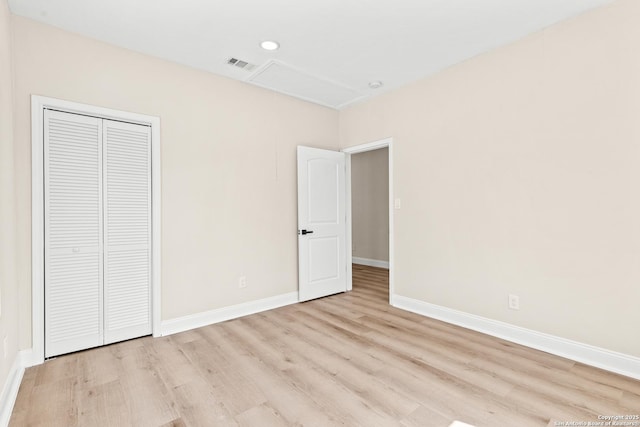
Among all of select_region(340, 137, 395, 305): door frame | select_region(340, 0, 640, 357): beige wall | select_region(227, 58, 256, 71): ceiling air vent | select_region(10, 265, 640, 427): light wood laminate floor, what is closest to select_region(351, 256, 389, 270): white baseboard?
select_region(340, 137, 395, 305): door frame

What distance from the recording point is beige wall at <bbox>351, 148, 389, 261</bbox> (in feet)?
21.1

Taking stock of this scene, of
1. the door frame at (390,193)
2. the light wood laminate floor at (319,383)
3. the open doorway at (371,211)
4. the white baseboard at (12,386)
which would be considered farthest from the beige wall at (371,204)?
Answer: the white baseboard at (12,386)

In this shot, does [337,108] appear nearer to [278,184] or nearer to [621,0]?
[278,184]

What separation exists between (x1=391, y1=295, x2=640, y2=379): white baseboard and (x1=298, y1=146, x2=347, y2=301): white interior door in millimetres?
1191

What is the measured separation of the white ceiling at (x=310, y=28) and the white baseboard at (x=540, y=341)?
2.56 m

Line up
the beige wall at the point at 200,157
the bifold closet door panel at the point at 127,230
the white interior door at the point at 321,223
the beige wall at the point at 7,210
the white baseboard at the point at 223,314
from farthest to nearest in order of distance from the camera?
1. the white interior door at the point at 321,223
2. the white baseboard at the point at 223,314
3. the bifold closet door panel at the point at 127,230
4. the beige wall at the point at 200,157
5. the beige wall at the point at 7,210

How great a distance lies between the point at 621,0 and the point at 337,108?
297 centimetres

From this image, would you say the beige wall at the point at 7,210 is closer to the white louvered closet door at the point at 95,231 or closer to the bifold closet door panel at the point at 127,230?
the white louvered closet door at the point at 95,231

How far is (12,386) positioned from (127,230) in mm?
1297

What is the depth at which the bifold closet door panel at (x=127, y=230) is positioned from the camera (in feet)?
9.06

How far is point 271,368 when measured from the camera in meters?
2.36

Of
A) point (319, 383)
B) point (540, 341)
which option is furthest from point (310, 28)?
point (540, 341)

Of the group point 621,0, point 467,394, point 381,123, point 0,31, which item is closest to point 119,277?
point 0,31

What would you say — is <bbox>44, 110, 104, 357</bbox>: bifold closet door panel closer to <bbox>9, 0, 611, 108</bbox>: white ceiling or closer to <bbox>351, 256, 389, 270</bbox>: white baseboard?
<bbox>9, 0, 611, 108</bbox>: white ceiling
